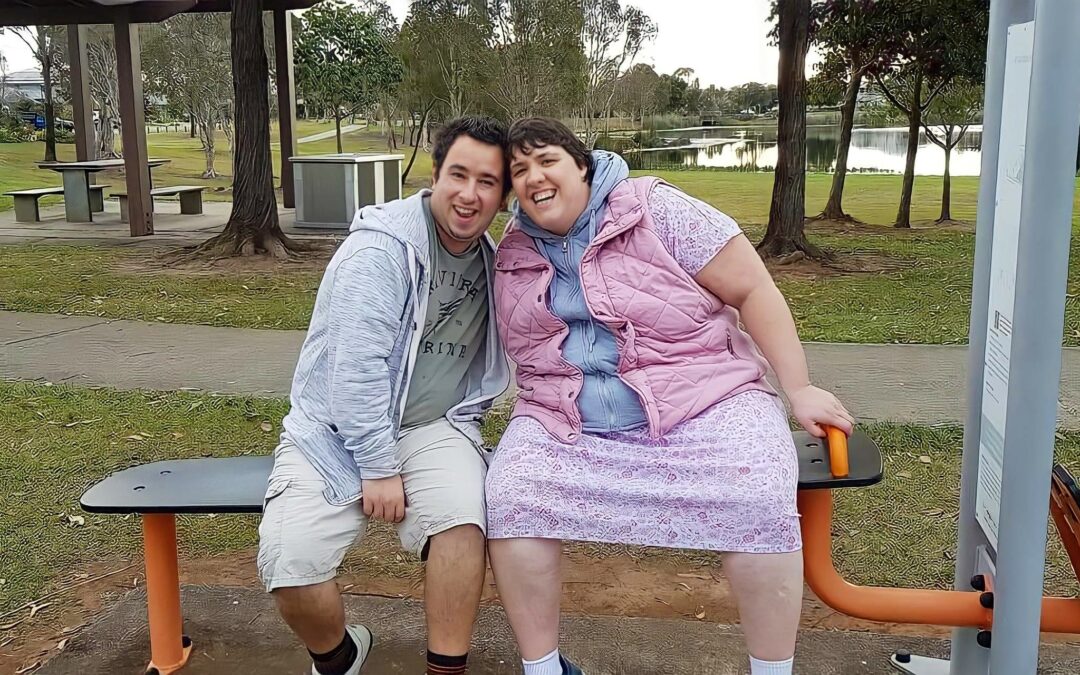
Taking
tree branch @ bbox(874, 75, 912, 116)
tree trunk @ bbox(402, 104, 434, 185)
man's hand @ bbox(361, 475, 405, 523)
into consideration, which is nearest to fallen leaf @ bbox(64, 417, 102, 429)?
man's hand @ bbox(361, 475, 405, 523)

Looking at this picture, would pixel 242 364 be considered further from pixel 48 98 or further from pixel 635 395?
pixel 48 98

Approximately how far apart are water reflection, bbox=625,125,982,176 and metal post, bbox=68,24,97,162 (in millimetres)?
8380

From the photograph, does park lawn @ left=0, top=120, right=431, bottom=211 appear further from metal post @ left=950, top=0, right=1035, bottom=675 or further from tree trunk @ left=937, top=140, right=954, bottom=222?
metal post @ left=950, top=0, right=1035, bottom=675

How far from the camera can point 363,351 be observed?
233 cm

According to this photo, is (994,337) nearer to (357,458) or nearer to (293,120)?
(357,458)

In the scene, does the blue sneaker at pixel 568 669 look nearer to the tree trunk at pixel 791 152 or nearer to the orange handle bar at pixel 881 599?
the orange handle bar at pixel 881 599

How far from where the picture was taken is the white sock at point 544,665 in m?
2.28

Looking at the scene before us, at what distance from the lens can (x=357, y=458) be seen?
2342mm

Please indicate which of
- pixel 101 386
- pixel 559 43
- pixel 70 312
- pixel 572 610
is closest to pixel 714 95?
pixel 559 43

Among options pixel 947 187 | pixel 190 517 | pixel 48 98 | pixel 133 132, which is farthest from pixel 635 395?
pixel 48 98

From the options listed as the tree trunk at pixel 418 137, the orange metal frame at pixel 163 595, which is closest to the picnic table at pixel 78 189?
the tree trunk at pixel 418 137

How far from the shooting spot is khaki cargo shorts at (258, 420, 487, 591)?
226 centimetres

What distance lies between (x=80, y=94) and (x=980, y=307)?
16.2 m

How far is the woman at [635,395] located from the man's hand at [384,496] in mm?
211
